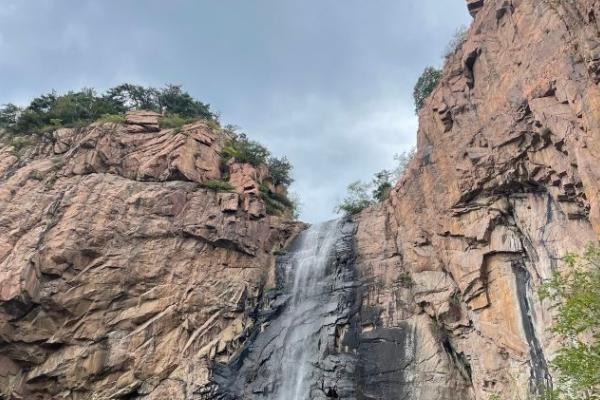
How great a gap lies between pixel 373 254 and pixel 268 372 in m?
8.02

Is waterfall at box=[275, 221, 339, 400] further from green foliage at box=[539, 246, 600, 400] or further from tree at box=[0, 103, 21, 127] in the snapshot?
tree at box=[0, 103, 21, 127]

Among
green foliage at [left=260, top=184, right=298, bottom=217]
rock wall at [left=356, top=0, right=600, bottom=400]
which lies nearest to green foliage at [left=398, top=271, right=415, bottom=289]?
rock wall at [left=356, top=0, right=600, bottom=400]

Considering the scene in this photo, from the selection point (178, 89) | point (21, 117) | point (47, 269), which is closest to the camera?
point (47, 269)

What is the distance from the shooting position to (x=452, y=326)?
19453 mm

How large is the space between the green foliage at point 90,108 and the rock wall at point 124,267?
4314mm

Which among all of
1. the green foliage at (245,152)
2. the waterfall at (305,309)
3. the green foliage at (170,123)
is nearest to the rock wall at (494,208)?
the waterfall at (305,309)

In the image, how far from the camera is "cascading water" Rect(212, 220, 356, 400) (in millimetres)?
20719

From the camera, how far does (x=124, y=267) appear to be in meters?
24.7

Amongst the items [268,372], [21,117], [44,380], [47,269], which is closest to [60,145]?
[21,117]

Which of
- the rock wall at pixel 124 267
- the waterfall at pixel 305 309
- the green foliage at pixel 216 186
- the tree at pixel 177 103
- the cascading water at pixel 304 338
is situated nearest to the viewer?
the cascading water at pixel 304 338

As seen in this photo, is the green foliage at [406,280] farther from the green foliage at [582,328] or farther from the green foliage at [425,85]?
the green foliage at [425,85]

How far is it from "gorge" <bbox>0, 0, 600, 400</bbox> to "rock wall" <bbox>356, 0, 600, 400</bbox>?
0.24 ft

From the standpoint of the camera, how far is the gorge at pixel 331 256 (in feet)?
54.3

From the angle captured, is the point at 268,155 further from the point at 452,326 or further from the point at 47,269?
the point at 452,326
